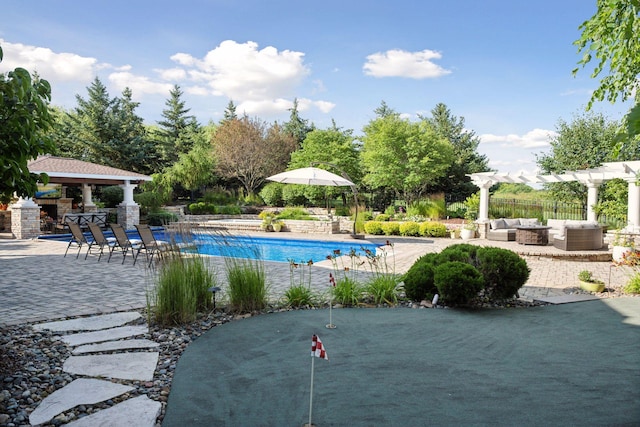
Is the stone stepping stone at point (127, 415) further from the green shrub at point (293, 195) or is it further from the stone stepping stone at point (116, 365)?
the green shrub at point (293, 195)

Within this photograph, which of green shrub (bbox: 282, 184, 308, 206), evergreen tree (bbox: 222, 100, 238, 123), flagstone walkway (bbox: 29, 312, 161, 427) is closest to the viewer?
flagstone walkway (bbox: 29, 312, 161, 427)

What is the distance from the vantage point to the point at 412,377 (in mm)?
3367

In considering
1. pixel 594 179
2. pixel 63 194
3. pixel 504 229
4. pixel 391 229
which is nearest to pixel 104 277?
pixel 391 229

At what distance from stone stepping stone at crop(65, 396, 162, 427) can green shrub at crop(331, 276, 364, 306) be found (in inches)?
124

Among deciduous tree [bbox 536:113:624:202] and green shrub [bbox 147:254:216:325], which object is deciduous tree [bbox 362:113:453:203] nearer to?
deciduous tree [bbox 536:113:624:202]

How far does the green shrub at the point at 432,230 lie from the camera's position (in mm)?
15141

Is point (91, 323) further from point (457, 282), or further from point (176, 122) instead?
point (176, 122)

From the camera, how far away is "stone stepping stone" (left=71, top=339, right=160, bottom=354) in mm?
3925

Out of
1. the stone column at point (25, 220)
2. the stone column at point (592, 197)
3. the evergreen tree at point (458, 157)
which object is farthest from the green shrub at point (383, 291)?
the evergreen tree at point (458, 157)

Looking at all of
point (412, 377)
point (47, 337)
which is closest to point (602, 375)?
point (412, 377)

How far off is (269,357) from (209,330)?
1040mm

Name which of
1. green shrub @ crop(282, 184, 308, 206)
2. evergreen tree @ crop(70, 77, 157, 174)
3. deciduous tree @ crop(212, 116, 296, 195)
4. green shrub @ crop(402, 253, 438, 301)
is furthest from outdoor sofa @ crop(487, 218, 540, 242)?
evergreen tree @ crop(70, 77, 157, 174)

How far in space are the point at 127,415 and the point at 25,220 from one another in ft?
46.9

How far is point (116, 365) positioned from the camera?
3.55m
